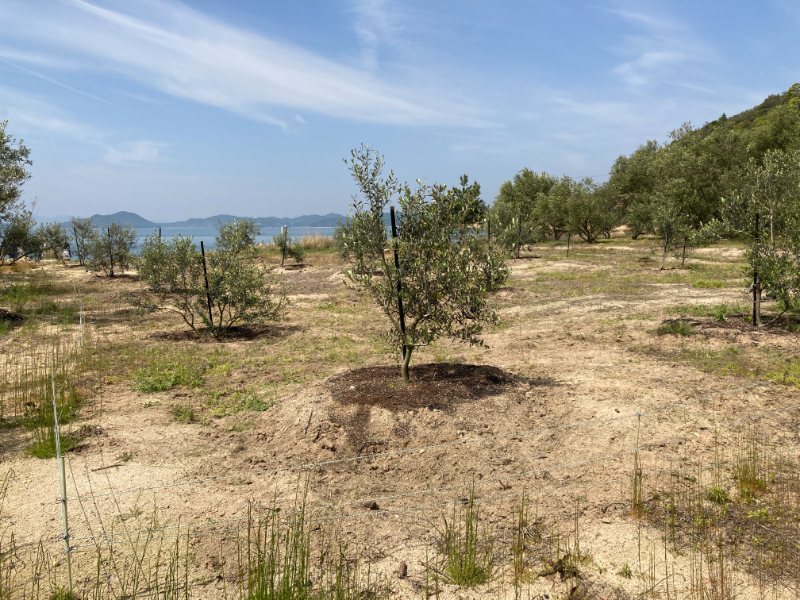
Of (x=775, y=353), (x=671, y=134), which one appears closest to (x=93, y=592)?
(x=775, y=353)

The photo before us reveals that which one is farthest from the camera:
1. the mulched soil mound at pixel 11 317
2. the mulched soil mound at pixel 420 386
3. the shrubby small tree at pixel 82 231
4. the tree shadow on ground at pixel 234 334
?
the shrubby small tree at pixel 82 231

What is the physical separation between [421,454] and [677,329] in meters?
9.00

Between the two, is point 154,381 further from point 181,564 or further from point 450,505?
point 450,505

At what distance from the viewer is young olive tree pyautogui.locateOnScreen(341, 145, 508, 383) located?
8.14 m

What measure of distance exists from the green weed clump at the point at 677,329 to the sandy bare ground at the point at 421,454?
0.57 m

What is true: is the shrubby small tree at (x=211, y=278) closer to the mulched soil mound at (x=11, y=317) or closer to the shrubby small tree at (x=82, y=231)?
the mulched soil mound at (x=11, y=317)

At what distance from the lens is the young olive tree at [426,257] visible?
814cm

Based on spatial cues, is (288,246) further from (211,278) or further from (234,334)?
(211,278)

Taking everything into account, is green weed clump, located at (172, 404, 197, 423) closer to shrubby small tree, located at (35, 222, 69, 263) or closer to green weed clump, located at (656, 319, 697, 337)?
green weed clump, located at (656, 319, 697, 337)

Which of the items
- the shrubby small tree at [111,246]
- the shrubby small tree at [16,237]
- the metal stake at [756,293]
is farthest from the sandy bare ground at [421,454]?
the shrubby small tree at [111,246]

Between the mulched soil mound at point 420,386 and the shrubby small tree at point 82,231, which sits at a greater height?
the shrubby small tree at point 82,231

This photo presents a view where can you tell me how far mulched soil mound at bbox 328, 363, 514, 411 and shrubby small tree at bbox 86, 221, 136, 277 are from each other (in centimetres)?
2542

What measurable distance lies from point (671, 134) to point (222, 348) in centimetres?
6743

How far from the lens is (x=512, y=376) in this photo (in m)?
9.59
